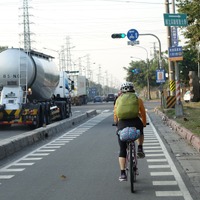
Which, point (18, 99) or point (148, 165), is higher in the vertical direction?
point (18, 99)

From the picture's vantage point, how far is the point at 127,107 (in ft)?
26.4

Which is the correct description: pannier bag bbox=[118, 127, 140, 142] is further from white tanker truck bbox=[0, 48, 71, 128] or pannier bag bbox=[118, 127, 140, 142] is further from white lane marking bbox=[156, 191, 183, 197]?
white tanker truck bbox=[0, 48, 71, 128]

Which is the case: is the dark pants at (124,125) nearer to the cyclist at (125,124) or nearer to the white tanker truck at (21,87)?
the cyclist at (125,124)

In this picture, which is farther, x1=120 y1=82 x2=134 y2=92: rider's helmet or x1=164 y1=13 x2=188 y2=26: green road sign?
x1=164 y1=13 x2=188 y2=26: green road sign

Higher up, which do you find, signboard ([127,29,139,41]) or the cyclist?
signboard ([127,29,139,41])

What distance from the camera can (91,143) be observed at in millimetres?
15625

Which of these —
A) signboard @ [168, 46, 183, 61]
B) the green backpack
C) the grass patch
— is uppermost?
signboard @ [168, 46, 183, 61]

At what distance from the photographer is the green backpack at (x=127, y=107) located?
316 inches

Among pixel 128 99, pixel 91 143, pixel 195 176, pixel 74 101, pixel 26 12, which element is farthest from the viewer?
pixel 74 101

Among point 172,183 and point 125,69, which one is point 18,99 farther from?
point 125,69

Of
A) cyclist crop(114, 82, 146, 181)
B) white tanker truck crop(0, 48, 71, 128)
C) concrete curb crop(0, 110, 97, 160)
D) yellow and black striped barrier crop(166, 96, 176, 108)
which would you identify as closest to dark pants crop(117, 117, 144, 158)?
cyclist crop(114, 82, 146, 181)

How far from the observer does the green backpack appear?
26.3 ft

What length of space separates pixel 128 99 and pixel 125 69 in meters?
95.8

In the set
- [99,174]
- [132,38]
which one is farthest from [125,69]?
[99,174]
